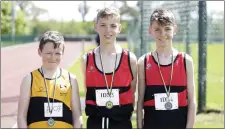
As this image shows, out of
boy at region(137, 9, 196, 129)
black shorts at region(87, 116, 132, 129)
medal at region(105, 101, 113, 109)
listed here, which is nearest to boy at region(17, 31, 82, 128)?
black shorts at region(87, 116, 132, 129)

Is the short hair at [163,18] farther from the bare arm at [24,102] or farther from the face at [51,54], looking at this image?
the bare arm at [24,102]

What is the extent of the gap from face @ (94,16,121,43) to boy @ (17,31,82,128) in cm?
37

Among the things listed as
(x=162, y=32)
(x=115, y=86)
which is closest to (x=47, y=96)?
(x=115, y=86)

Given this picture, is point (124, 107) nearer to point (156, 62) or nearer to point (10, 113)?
point (156, 62)

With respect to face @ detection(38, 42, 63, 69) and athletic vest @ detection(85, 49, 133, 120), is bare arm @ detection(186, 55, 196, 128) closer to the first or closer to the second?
athletic vest @ detection(85, 49, 133, 120)

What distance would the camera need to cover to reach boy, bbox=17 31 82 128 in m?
3.55

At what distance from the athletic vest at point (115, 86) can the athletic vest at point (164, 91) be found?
0.17 m

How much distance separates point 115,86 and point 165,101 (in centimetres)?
46

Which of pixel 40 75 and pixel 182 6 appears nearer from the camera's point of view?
pixel 40 75

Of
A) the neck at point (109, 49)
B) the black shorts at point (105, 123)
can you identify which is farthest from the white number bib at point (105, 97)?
the neck at point (109, 49)

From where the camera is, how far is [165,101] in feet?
12.1

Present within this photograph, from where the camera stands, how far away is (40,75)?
142 inches

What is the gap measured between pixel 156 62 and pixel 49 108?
1023 millimetres

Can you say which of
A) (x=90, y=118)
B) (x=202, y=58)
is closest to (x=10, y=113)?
(x=202, y=58)
